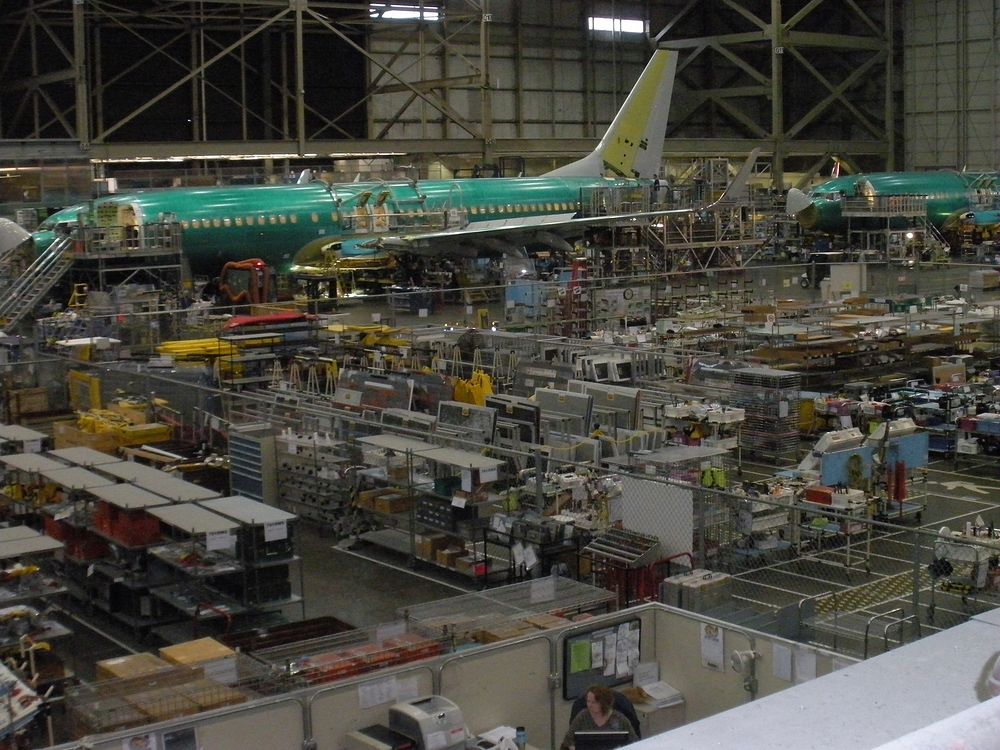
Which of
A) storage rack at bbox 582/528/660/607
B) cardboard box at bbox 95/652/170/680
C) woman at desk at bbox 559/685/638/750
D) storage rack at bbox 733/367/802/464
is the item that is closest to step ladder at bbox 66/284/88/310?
storage rack at bbox 733/367/802/464

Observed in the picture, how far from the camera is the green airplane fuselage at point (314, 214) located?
37438 millimetres

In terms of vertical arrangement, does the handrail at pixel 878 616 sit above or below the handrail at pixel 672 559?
below

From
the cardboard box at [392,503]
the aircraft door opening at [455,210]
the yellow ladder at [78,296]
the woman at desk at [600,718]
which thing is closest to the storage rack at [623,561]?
the cardboard box at [392,503]

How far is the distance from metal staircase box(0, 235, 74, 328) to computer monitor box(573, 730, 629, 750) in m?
26.5

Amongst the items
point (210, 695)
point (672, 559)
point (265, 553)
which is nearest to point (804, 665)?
point (210, 695)

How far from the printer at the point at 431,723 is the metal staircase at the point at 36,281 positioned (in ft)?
85.2

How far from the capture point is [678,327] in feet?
92.8

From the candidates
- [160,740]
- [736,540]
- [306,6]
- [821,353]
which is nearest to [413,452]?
[736,540]

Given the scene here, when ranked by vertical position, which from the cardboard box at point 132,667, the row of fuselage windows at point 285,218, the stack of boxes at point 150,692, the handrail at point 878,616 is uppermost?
the row of fuselage windows at point 285,218

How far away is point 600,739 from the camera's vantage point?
820 cm

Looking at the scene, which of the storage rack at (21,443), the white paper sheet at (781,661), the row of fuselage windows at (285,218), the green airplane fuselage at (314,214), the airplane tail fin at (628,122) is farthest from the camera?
the airplane tail fin at (628,122)

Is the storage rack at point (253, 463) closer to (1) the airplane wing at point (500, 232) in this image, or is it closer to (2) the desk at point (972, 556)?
(2) the desk at point (972, 556)

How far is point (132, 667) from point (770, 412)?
44.7 ft

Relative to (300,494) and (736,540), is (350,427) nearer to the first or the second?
(300,494)
